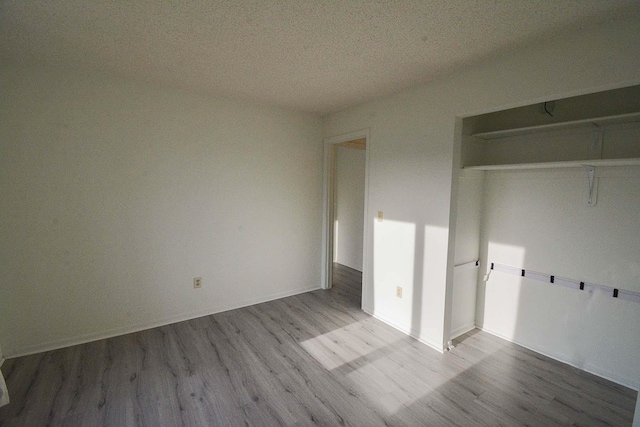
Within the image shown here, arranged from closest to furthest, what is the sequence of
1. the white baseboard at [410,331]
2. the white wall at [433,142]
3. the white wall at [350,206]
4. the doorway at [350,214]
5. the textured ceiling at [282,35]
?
the textured ceiling at [282,35]
the white wall at [433,142]
the white baseboard at [410,331]
the doorway at [350,214]
the white wall at [350,206]

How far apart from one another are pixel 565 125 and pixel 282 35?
228cm

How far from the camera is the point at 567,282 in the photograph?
7.91 ft

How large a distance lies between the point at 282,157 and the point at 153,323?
7.76 ft

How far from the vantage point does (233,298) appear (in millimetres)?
3443

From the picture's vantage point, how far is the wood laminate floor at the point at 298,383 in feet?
6.02

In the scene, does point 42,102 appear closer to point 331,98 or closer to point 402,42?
point 331,98

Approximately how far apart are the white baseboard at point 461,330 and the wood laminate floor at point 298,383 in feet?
0.23

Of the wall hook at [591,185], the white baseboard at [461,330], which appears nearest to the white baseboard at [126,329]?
the white baseboard at [461,330]

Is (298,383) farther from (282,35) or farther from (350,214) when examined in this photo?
(350,214)

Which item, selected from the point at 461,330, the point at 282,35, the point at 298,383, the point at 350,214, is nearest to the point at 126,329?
the point at 298,383

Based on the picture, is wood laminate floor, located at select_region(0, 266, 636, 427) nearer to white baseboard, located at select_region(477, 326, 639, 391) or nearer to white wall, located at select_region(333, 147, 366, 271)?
white baseboard, located at select_region(477, 326, 639, 391)

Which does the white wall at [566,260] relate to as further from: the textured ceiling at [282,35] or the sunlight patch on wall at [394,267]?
the textured ceiling at [282,35]

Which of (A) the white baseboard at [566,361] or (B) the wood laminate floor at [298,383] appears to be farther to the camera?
(A) the white baseboard at [566,361]

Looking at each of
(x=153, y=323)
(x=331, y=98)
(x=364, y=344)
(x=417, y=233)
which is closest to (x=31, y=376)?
(x=153, y=323)
